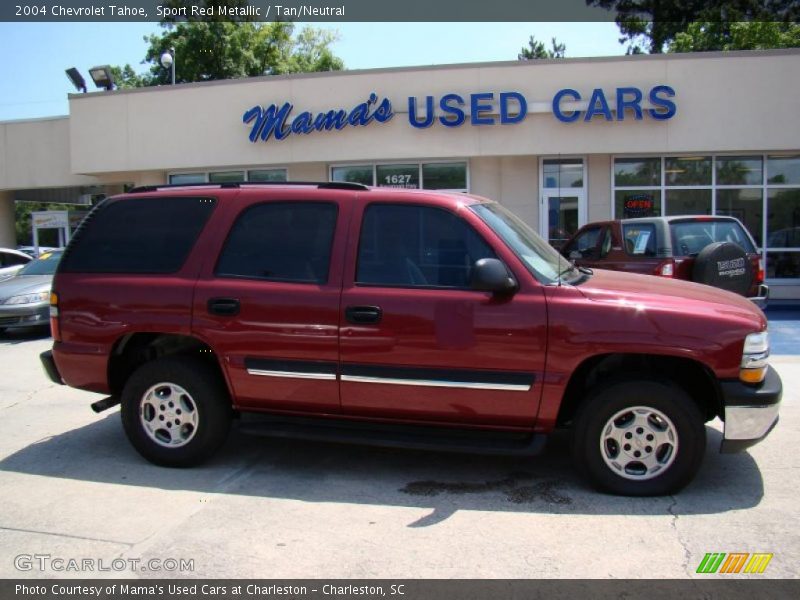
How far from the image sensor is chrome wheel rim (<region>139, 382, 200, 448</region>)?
474 cm

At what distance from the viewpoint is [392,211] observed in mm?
4527

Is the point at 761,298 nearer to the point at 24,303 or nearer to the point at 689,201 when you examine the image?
the point at 689,201

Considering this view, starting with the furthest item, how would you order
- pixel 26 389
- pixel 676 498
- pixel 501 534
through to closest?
pixel 26 389 → pixel 676 498 → pixel 501 534

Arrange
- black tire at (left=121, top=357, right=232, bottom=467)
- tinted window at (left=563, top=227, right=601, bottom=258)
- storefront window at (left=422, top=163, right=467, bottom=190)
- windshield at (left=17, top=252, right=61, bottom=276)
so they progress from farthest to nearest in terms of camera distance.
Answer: storefront window at (left=422, top=163, right=467, bottom=190) → windshield at (left=17, top=252, right=61, bottom=276) → tinted window at (left=563, top=227, right=601, bottom=258) → black tire at (left=121, top=357, right=232, bottom=467)

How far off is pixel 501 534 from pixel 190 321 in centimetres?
243

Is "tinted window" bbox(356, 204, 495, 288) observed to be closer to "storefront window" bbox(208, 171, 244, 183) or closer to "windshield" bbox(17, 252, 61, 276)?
"windshield" bbox(17, 252, 61, 276)

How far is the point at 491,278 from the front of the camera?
4.04 m

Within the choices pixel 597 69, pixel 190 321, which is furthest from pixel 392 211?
pixel 597 69

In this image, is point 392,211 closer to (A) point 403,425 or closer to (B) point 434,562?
(A) point 403,425

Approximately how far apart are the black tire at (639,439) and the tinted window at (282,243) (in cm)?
193

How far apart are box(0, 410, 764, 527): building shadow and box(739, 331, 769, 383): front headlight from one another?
80cm

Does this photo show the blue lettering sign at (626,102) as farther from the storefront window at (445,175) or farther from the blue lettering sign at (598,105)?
the storefront window at (445,175)

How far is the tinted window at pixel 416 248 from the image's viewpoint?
4.34m
